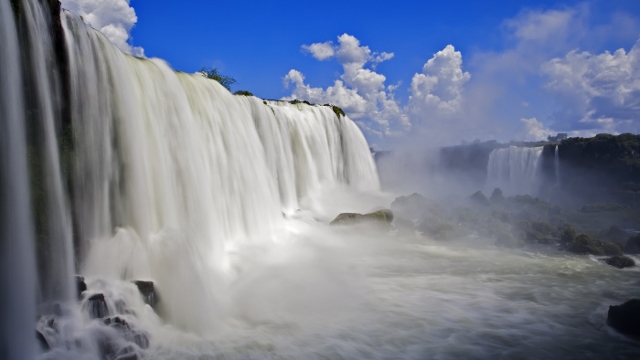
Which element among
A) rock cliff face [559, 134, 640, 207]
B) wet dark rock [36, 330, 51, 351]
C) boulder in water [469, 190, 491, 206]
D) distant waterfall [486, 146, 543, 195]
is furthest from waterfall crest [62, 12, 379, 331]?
rock cliff face [559, 134, 640, 207]

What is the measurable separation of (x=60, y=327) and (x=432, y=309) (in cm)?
656

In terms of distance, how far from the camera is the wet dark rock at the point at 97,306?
6.02 m

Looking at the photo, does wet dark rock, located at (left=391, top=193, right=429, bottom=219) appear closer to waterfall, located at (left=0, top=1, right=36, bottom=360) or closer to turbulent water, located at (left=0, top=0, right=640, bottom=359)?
turbulent water, located at (left=0, top=0, right=640, bottom=359)

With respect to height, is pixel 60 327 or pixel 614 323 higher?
pixel 60 327

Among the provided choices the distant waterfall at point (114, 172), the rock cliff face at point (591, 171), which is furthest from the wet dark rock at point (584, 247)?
the rock cliff face at point (591, 171)

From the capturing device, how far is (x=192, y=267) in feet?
25.7

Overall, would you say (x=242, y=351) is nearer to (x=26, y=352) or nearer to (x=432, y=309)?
(x=26, y=352)

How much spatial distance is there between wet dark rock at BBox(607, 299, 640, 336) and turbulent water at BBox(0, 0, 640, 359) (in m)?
0.21

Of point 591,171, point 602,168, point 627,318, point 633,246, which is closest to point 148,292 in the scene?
point 627,318

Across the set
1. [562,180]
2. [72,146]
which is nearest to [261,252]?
[72,146]

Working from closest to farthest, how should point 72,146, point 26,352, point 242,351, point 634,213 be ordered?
point 26,352, point 242,351, point 72,146, point 634,213

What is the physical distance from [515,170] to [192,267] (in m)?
33.3

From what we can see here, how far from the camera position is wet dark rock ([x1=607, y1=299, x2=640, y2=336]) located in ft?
23.1

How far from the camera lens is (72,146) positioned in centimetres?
694
